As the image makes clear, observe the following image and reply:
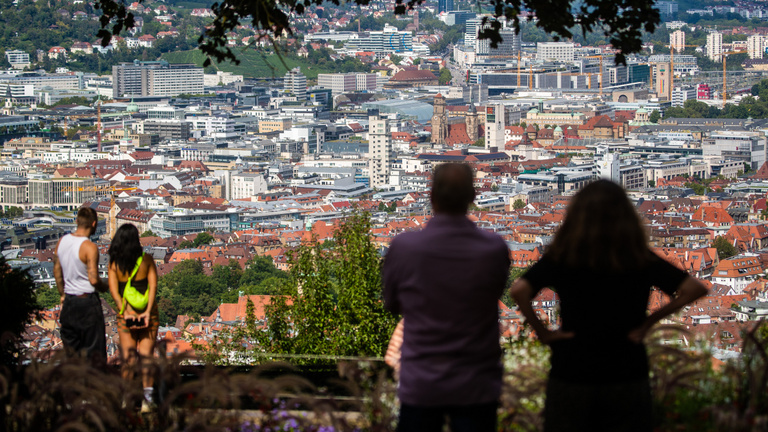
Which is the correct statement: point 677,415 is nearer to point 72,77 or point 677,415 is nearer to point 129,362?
point 129,362

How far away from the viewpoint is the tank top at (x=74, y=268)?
9.30 ft

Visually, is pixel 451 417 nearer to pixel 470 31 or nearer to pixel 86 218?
pixel 86 218

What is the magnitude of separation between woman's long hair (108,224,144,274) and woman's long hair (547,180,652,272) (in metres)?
1.31

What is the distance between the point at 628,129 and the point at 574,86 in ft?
49.1

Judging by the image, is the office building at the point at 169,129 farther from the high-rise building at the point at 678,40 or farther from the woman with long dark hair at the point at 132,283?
the woman with long dark hair at the point at 132,283

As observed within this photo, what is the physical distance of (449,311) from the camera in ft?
5.66

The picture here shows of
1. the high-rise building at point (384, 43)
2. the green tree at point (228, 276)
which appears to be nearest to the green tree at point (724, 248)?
the green tree at point (228, 276)

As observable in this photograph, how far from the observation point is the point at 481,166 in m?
34.3

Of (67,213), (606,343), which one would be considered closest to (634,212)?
(606,343)

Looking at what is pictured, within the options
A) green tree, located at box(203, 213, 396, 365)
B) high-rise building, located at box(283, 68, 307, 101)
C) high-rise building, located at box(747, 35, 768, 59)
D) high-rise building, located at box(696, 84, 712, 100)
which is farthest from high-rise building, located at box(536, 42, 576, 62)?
green tree, located at box(203, 213, 396, 365)

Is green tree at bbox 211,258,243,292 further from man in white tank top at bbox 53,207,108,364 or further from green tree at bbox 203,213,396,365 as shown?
man in white tank top at bbox 53,207,108,364

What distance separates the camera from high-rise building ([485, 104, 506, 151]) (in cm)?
3916

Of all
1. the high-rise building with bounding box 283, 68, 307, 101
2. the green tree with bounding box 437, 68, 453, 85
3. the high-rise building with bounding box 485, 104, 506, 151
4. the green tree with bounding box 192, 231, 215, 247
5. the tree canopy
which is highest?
the green tree with bounding box 437, 68, 453, 85

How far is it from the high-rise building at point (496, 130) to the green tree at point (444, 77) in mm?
21069
